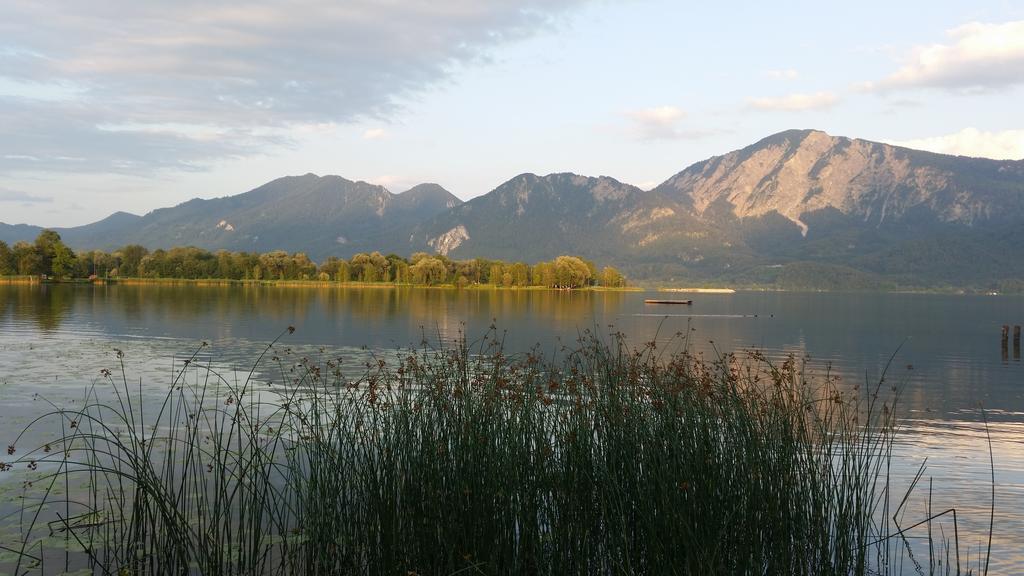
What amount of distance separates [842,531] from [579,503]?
2.58 meters

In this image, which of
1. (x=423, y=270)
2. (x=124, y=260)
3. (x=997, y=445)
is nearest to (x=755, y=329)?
(x=997, y=445)

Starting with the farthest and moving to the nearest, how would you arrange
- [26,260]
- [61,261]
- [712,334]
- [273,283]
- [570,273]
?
[570,273]
[273,283]
[61,261]
[26,260]
[712,334]

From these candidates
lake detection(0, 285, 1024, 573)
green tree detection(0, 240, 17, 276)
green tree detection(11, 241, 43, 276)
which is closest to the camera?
lake detection(0, 285, 1024, 573)

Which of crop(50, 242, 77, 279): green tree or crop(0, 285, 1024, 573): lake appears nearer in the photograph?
crop(0, 285, 1024, 573): lake

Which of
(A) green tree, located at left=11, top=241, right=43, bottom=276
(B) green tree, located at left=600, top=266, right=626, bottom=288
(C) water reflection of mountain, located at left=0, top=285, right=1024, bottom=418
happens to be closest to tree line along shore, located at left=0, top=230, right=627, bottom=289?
(B) green tree, located at left=600, top=266, right=626, bottom=288

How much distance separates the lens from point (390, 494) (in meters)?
7.20

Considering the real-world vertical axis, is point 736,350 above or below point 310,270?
below

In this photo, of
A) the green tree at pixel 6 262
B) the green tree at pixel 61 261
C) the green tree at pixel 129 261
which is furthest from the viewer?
the green tree at pixel 129 261

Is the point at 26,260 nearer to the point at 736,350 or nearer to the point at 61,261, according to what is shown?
the point at 61,261

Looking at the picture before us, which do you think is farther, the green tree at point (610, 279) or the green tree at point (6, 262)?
the green tree at point (610, 279)

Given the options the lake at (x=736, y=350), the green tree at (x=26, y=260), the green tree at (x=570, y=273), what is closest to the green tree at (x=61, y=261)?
the green tree at (x=26, y=260)

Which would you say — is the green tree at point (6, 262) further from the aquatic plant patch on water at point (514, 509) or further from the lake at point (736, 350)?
the aquatic plant patch on water at point (514, 509)

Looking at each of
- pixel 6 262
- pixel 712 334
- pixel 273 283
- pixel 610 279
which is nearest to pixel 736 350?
pixel 712 334

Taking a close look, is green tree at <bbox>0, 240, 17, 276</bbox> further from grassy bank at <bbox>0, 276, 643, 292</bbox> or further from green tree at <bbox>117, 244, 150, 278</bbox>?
green tree at <bbox>117, 244, 150, 278</bbox>
